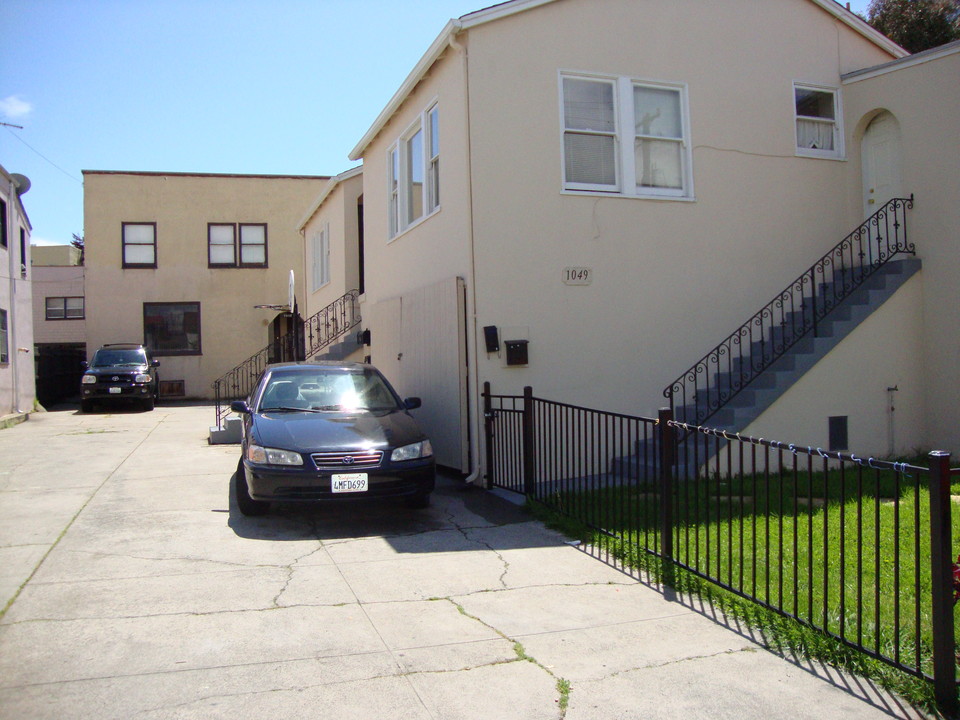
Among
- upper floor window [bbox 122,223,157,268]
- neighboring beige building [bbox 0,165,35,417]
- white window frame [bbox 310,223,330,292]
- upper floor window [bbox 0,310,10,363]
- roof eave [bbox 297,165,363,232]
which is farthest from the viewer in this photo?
upper floor window [bbox 122,223,157,268]

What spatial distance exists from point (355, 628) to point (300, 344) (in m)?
19.5

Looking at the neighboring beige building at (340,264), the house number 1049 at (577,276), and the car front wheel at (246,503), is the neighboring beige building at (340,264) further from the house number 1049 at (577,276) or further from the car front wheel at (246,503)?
the car front wheel at (246,503)

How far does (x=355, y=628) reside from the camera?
4.79 m

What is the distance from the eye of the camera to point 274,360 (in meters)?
27.0

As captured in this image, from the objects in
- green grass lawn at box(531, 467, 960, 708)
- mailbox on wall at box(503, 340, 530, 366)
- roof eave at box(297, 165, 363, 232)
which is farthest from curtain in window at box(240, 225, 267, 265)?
green grass lawn at box(531, 467, 960, 708)

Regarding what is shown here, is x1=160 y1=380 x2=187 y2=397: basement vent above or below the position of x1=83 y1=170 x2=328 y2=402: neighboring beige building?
below

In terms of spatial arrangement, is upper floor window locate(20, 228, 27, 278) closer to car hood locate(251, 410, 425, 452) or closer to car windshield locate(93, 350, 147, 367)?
car windshield locate(93, 350, 147, 367)

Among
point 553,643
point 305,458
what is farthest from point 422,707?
point 305,458

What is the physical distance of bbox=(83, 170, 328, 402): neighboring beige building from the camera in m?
26.2

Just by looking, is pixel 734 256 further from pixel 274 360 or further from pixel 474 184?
pixel 274 360

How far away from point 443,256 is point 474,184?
137cm

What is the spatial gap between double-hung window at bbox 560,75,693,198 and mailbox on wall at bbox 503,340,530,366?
2045 millimetres

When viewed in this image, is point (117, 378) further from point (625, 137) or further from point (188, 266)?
point (625, 137)

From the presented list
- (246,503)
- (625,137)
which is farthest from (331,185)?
(246,503)
